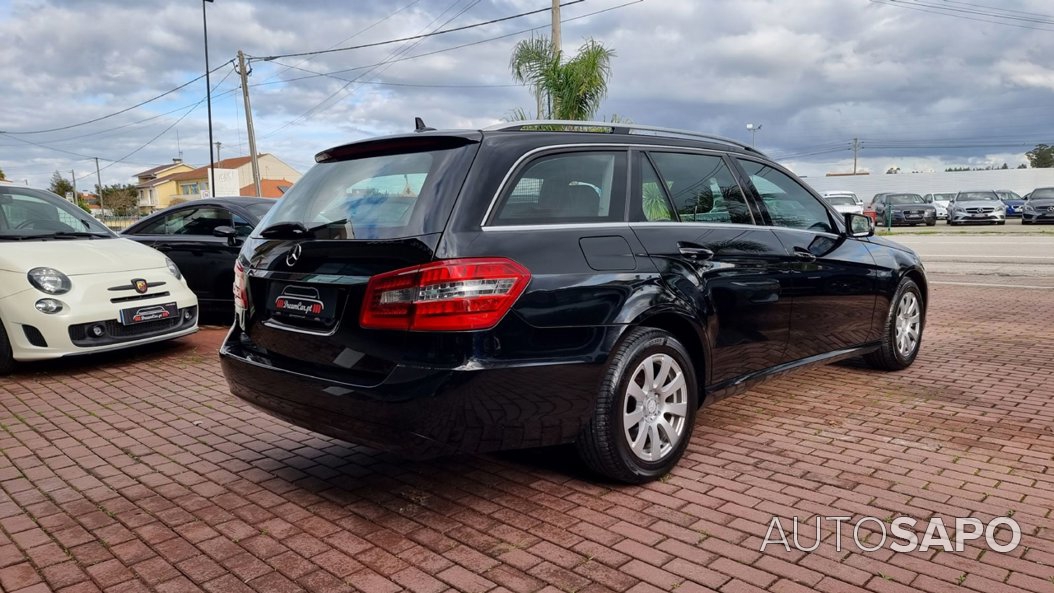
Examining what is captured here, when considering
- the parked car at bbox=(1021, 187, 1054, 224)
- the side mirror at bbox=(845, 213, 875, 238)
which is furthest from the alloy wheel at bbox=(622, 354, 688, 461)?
the parked car at bbox=(1021, 187, 1054, 224)

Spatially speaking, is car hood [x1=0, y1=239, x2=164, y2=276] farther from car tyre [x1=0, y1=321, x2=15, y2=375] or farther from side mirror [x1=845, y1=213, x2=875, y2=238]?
side mirror [x1=845, y1=213, x2=875, y2=238]

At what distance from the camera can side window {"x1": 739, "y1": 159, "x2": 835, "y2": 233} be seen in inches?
186

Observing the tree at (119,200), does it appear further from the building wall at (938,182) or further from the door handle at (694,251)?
the door handle at (694,251)

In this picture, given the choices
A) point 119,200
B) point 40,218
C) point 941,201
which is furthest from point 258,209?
point 119,200

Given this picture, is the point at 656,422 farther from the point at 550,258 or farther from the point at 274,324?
the point at 274,324

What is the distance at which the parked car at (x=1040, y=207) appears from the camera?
30.4 m

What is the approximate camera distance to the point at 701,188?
4.27 meters

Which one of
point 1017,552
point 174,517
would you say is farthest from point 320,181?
point 1017,552

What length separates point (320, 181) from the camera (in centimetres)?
386

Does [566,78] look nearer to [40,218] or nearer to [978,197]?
[40,218]

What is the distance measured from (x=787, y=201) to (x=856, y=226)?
0.88m

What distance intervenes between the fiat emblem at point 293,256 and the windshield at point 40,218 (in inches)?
178

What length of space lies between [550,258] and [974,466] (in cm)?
241

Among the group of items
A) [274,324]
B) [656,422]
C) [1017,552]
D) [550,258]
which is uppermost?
[550,258]
